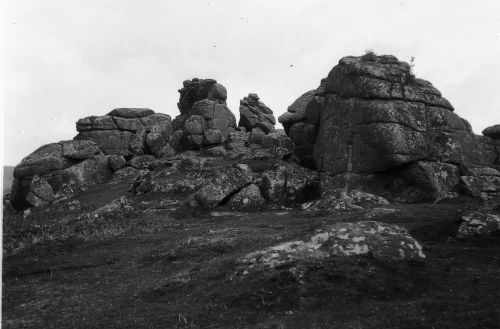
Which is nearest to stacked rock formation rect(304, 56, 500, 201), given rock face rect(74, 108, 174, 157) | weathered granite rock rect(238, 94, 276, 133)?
rock face rect(74, 108, 174, 157)

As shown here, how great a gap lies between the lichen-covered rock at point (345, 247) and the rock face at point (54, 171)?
59.8 m

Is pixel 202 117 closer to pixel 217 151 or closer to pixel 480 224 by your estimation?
pixel 217 151

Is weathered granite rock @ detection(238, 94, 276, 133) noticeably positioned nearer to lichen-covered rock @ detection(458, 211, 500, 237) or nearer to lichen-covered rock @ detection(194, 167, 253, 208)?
lichen-covered rock @ detection(194, 167, 253, 208)

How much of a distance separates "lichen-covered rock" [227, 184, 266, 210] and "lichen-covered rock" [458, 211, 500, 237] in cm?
2616

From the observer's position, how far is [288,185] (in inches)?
1956

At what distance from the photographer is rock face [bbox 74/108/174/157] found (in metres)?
93.6

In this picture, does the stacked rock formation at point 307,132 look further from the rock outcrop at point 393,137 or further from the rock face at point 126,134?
the rock face at point 126,134

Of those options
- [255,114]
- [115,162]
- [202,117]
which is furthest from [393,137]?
[255,114]

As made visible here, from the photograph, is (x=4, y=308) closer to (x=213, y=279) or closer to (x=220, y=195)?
(x=213, y=279)

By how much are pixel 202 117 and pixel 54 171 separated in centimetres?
3919

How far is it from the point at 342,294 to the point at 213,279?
6058mm

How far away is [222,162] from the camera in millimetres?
80625

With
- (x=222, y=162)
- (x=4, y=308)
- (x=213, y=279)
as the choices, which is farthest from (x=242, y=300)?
(x=222, y=162)

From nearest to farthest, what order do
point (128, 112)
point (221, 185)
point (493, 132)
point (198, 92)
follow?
point (221, 185)
point (493, 132)
point (128, 112)
point (198, 92)
